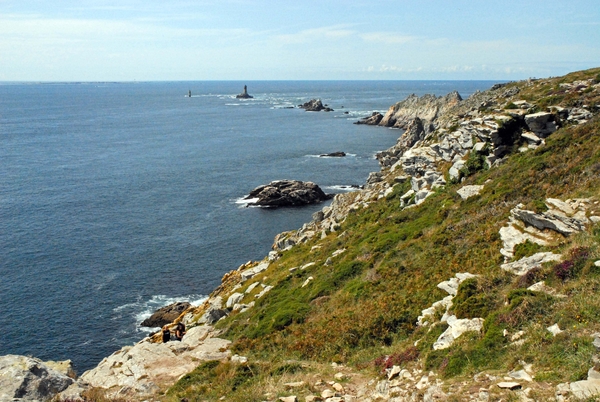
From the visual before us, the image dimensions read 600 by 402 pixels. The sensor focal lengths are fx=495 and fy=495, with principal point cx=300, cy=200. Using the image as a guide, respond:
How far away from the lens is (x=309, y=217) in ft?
283

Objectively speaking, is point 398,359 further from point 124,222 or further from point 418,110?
point 418,110

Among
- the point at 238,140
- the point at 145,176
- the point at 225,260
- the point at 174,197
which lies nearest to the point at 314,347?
the point at 225,260

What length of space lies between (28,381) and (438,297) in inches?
679

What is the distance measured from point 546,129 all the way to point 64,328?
4899 cm

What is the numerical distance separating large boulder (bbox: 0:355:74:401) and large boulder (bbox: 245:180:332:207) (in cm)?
7203

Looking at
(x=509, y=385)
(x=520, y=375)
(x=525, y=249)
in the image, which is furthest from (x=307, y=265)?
(x=509, y=385)

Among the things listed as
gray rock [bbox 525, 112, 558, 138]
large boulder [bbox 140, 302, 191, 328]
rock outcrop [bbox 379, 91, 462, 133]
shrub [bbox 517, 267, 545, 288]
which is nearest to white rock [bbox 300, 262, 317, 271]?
shrub [bbox 517, 267, 545, 288]

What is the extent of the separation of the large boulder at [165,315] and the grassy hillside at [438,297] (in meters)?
17.6

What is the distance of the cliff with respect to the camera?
14984 millimetres

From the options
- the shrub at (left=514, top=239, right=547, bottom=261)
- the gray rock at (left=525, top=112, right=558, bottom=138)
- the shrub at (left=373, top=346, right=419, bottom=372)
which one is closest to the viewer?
the shrub at (left=373, top=346, right=419, bottom=372)

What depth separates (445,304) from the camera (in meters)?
21.0

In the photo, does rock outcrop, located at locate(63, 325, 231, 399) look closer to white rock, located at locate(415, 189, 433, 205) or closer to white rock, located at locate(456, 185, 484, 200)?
white rock, located at locate(456, 185, 484, 200)

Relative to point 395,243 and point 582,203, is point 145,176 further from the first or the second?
point 582,203

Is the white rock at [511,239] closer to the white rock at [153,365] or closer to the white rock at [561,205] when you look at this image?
the white rock at [561,205]
